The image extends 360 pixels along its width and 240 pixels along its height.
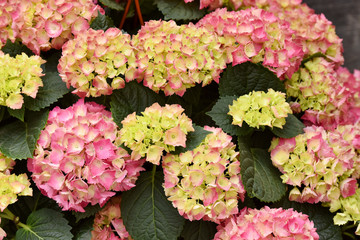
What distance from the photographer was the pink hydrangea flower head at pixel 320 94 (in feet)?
3.92

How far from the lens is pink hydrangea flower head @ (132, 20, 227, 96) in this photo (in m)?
1.04

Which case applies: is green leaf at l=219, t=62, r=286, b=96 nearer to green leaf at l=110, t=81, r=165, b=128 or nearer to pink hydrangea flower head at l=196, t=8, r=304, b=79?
pink hydrangea flower head at l=196, t=8, r=304, b=79

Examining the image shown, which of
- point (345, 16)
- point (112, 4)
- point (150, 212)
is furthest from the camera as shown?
point (345, 16)

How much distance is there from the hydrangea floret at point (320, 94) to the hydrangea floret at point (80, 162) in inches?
19.1

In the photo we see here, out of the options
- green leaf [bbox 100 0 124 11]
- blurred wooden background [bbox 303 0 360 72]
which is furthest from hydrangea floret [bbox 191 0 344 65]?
blurred wooden background [bbox 303 0 360 72]

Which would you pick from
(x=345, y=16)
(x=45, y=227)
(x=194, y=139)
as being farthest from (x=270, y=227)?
(x=345, y=16)

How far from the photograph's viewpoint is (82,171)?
0.95m

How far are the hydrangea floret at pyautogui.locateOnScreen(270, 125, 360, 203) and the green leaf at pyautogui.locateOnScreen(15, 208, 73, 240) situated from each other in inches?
20.2

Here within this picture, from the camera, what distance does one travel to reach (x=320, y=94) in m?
1.19

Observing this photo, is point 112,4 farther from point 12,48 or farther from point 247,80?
point 247,80

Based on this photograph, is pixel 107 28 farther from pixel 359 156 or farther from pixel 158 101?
pixel 359 156

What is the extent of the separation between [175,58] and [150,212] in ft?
1.17

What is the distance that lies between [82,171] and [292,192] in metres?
0.49

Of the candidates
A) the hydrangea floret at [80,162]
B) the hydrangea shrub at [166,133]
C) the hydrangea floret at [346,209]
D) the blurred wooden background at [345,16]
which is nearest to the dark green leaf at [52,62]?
the hydrangea shrub at [166,133]
